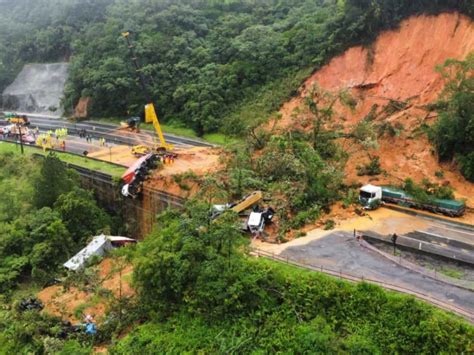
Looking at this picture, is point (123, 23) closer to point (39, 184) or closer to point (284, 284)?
point (39, 184)

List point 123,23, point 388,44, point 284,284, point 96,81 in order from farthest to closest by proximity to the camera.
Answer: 1. point 123,23
2. point 96,81
3. point 388,44
4. point 284,284

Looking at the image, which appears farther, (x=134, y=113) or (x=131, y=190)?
(x=134, y=113)

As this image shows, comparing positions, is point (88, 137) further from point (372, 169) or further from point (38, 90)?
point (372, 169)

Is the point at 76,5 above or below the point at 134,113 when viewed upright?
above

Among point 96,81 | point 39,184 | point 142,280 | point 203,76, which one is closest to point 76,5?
point 96,81

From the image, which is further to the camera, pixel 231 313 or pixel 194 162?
pixel 194 162

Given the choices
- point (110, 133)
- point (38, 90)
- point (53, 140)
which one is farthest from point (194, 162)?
point (38, 90)
